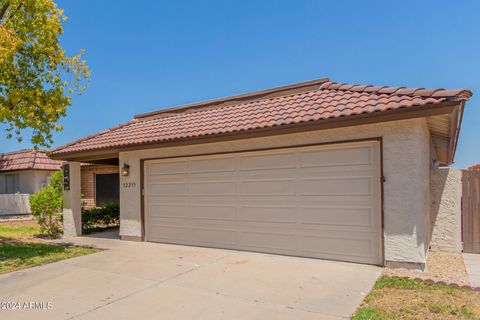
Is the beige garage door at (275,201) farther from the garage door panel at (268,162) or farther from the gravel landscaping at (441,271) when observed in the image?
the gravel landscaping at (441,271)

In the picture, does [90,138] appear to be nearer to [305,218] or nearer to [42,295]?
[42,295]

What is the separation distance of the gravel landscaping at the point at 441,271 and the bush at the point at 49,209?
37.6 feet

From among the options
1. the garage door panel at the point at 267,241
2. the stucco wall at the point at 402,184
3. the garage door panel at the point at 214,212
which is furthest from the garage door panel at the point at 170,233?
the stucco wall at the point at 402,184

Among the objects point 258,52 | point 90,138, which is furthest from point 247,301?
point 258,52

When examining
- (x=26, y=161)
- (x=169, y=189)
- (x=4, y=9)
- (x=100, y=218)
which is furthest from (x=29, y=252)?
(x=26, y=161)

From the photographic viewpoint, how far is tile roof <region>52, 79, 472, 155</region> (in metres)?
6.83

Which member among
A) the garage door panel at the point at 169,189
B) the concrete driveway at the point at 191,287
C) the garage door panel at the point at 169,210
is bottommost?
the concrete driveway at the point at 191,287

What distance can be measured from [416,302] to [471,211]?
17.3ft

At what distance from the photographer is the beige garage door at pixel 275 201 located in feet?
23.8

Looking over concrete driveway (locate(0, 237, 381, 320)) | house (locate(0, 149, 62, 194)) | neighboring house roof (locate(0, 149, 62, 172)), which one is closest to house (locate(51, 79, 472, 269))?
concrete driveway (locate(0, 237, 381, 320))

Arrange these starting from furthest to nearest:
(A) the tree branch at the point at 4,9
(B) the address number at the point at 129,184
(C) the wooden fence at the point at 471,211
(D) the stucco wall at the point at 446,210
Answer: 1. (B) the address number at the point at 129,184
2. (A) the tree branch at the point at 4,9
3. (D) the stucco wall at the point at 446,210
4. (C) the wooden fence at the point at 471,211

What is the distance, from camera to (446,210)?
9.08 m

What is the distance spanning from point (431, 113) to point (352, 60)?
35.6 feet

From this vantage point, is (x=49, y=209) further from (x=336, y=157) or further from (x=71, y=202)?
(x=336, y=157)
